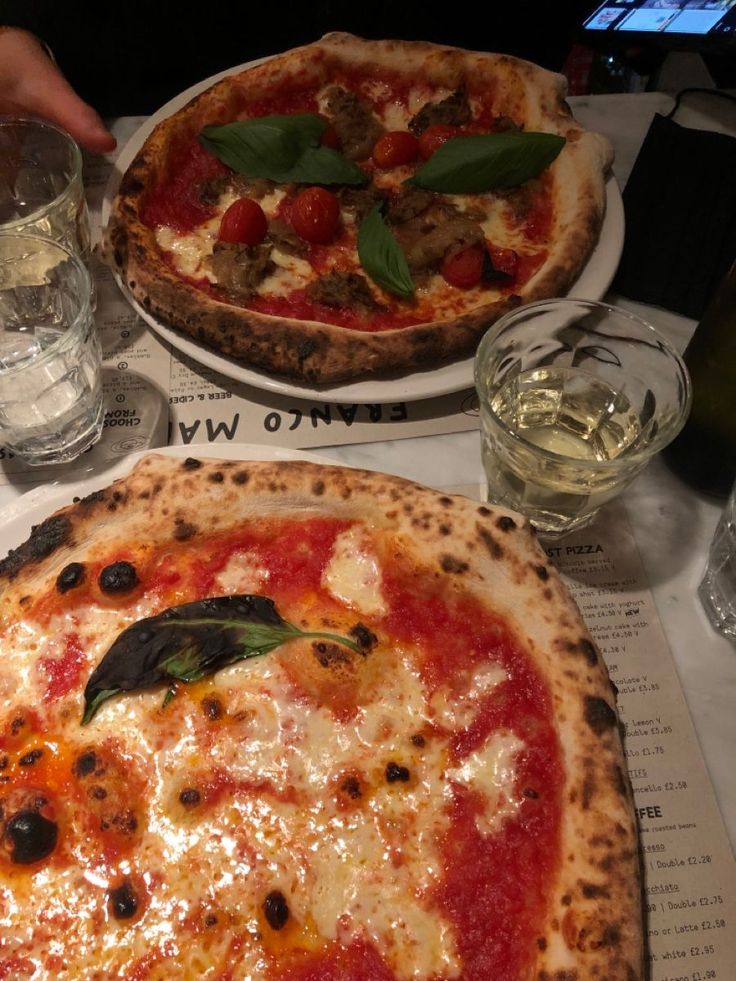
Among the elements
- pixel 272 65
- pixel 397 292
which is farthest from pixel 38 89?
pixel 397 292

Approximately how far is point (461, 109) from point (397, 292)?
785 millimetres

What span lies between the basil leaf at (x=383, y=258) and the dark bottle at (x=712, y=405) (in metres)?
0.64

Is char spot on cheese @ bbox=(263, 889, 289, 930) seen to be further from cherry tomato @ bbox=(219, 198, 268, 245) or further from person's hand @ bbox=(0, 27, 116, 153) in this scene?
person's hand @ bbox=(0, 27, 116, 153)

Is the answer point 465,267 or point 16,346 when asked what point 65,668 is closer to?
point 16,346

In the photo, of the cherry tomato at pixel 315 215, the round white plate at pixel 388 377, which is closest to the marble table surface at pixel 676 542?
the round white plate at pixel 388 377

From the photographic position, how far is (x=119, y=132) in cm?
243

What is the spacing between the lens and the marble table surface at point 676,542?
1391mm

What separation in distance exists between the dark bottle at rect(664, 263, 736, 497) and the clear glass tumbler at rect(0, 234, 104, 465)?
1.17m

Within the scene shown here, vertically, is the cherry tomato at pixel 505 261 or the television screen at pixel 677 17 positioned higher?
the television screen at pixel 677 17

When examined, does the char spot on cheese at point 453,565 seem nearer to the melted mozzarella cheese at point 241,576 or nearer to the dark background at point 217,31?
the melted mozzarella cheese at point 241,576

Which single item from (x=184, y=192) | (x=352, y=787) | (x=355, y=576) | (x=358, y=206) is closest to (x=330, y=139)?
(x=358, y=206)

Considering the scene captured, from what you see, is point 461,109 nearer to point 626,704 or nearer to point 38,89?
point 38,89

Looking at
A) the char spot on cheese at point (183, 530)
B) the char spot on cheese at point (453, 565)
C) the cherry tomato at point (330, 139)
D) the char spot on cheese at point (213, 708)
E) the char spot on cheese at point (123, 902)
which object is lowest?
the char spot on cheese at point (123, 902)

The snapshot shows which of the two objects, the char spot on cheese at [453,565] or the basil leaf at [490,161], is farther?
the basil leaf at [490,161]
